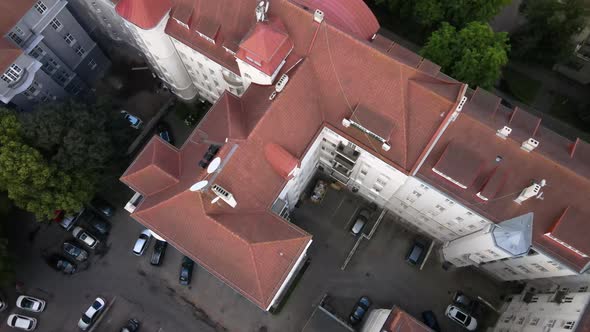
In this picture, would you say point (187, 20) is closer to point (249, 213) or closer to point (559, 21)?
point (249, 213)

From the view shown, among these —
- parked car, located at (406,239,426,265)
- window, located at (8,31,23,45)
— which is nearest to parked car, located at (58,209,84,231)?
window, located at (8,31,23,45)

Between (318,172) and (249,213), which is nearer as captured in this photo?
(249,213)

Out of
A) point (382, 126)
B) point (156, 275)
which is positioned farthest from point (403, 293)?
point (156, 275)

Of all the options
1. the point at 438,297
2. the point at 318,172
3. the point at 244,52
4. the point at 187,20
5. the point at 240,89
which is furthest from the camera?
the point at 318,172

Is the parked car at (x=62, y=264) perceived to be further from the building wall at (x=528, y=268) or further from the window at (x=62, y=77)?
the building wall at (x=528, y=268)

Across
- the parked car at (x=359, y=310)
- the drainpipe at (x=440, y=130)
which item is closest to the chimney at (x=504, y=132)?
the drainpipe at (x=440, y=130)

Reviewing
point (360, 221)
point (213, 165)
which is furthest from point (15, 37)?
point (360, 221)
